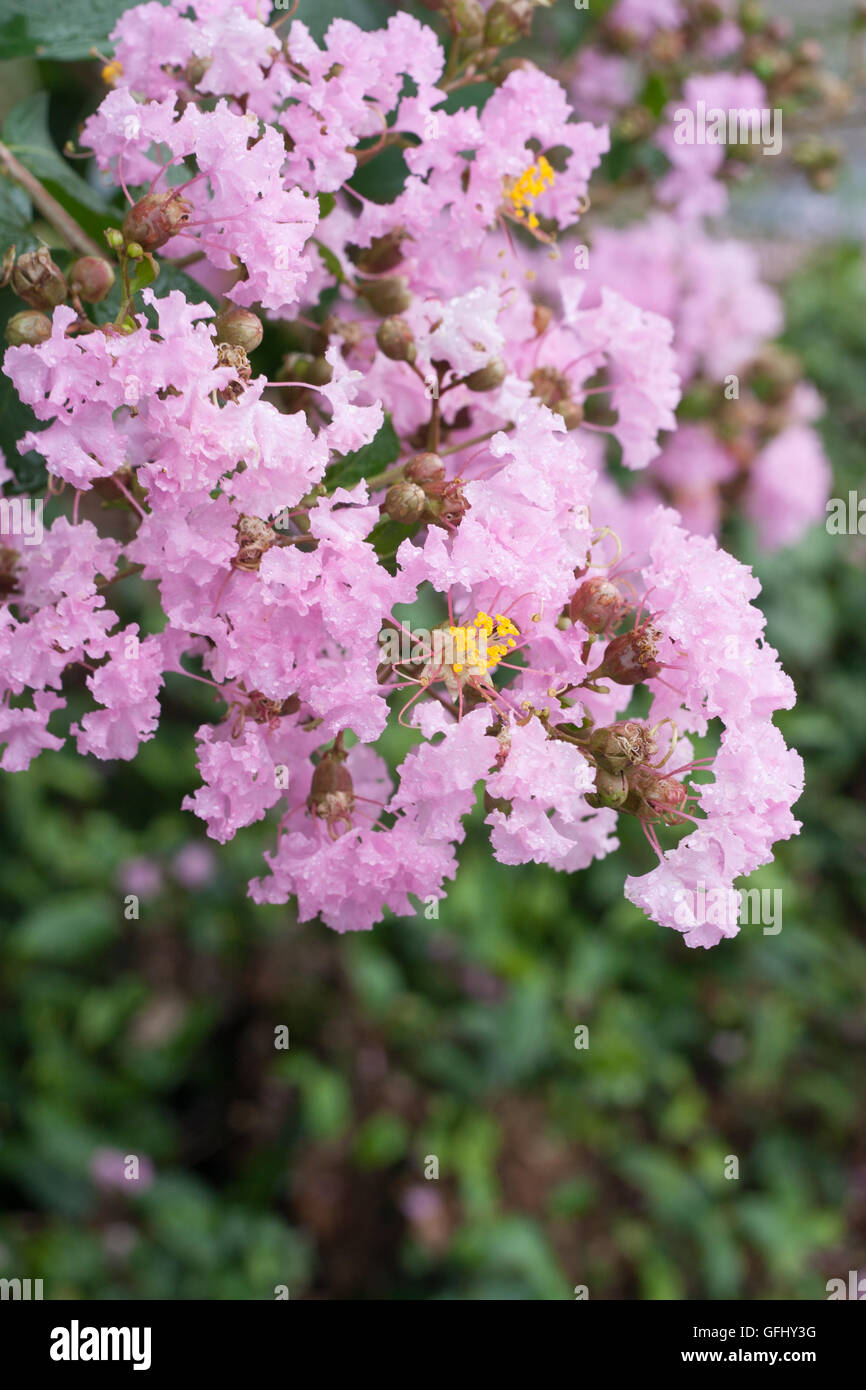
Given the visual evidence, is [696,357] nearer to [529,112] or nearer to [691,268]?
[691,268]

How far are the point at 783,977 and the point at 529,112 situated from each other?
5.71ft

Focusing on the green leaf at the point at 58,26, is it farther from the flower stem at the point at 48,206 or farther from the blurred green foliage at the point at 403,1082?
the blurred green foliage at the point at 403,1082

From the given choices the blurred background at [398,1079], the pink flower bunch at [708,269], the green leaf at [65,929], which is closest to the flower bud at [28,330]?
the pink flower bunch at [708,269]

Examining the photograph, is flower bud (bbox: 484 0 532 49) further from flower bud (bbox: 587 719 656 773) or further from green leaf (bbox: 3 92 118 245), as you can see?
flower bud (bbox: 587 719 656 773)

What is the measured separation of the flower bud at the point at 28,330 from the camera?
0.74m

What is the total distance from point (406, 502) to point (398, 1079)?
1.44m

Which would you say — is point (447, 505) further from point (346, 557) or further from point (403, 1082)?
point (403, 1082)

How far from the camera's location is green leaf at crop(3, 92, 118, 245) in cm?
97

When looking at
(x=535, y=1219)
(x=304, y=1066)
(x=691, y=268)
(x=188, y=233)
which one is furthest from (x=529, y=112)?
(x=535, y=1219)

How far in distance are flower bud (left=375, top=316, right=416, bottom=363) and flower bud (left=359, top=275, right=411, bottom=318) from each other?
0.04 meters

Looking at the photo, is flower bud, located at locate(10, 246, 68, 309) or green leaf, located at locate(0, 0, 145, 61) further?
green leaf, located at locate(0, 0, 145, 61)

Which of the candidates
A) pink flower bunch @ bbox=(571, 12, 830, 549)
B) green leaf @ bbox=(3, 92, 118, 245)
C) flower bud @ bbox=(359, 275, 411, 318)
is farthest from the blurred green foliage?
flower bud @ bbox=(359, 275, 411, 318)

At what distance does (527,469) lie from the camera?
29.2 inches

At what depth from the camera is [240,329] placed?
30.2 inches
